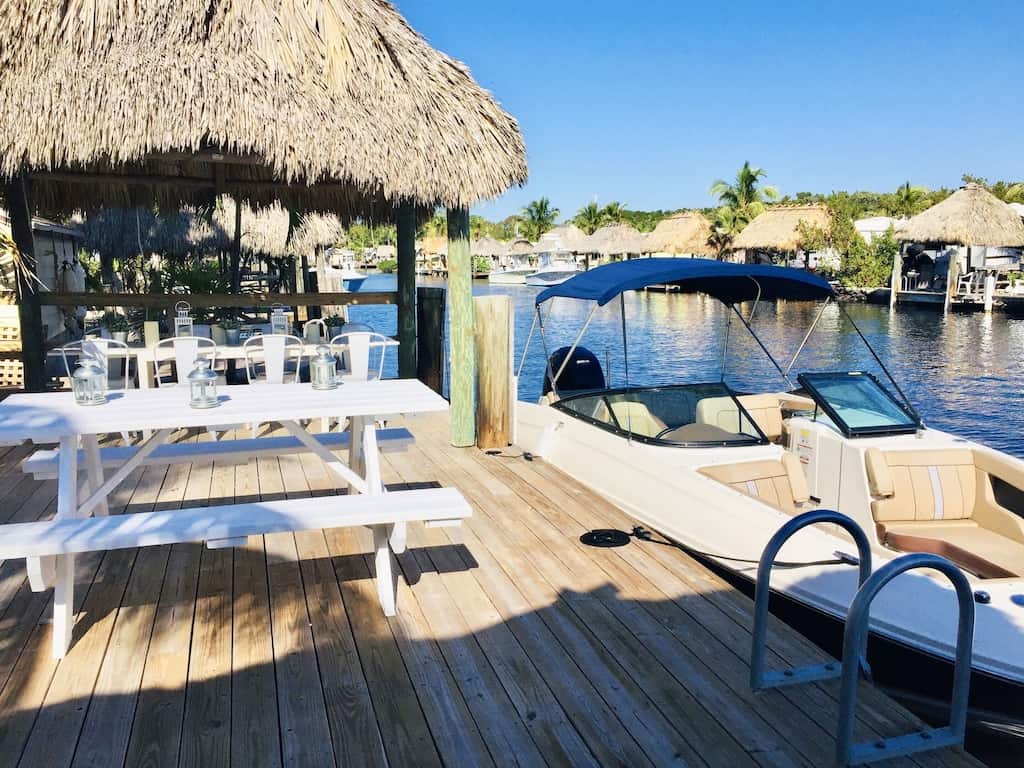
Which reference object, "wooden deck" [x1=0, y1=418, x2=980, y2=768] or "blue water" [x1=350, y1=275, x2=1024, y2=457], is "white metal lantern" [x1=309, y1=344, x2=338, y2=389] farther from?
"blue water" [x1=350, y1=275, x2=1024, y2=457]

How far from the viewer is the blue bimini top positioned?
536 cm

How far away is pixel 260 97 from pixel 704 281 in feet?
12.1

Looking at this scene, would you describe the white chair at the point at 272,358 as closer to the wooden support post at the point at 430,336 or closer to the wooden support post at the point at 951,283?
the wooden support post at the point at 430,336

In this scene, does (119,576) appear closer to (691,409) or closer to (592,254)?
(691,409)

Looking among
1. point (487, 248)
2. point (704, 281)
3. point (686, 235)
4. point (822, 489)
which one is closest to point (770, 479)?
point (822, 489)

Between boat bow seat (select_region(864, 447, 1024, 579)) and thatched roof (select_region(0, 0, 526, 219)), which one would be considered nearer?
boat bow seat (select_region(864, 447, 1024, 579))

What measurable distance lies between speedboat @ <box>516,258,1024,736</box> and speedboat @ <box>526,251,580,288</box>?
43176 millimetres

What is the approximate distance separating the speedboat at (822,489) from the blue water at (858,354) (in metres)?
5.76

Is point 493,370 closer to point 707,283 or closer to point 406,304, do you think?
point 707,283

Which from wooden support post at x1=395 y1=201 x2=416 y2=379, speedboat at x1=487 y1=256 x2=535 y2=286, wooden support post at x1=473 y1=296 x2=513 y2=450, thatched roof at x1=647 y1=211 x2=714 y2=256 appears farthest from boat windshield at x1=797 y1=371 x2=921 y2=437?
speedboat at x1=487 y1=256 x2=535 y2=286

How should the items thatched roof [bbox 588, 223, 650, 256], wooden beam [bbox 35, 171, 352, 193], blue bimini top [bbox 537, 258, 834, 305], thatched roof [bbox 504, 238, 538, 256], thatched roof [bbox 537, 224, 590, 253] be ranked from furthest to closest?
1. thatched roof [bbox 504, 238, 538, 256]
2. thatched roof [bbox 537, 224, 590, 253]
3. thatched roof [bbox 588, 223, 650, 256]
4. wooden beam [bbox 35, 171, 352, 193]
5. blue bimini top [bbox 537, 258, 834, 305]

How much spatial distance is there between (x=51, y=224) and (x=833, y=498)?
1512cm

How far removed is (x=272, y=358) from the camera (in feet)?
16.4

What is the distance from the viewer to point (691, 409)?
17.8ft
